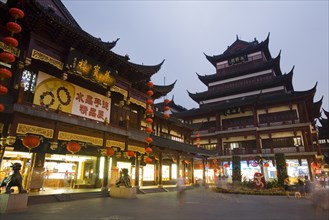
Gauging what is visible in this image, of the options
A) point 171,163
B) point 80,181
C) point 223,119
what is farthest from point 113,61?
point 223,119

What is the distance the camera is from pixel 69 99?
12164 millimetres

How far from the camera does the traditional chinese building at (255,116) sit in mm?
30516

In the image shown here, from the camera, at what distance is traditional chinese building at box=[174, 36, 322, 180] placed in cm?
3052

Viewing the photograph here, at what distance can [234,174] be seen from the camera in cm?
2431

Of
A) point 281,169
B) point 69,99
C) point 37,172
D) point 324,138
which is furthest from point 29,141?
point 324,138

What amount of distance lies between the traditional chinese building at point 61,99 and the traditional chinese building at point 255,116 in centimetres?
1474

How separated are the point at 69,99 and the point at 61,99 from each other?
49 centimetres

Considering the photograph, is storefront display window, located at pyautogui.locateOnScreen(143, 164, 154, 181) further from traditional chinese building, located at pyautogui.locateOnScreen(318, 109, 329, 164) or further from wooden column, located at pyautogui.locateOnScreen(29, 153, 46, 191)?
traditional chinese building, located at pyautogui.locateOnScreen(318, 109, 329, 164)

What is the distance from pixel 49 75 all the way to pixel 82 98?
2139mm

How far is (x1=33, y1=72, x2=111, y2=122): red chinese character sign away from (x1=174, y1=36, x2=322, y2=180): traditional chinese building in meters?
16.4

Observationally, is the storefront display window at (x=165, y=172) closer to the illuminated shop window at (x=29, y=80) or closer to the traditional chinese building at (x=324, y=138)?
the illuminated shop window at (x=29, y=80)

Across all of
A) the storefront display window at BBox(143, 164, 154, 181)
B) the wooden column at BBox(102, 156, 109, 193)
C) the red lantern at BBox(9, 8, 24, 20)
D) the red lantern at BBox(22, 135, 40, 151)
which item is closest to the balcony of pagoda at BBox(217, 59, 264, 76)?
the storefront display window at BBox(143, 164, 154, 181)

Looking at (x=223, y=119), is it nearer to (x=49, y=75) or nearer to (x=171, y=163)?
(x=171, y=163)

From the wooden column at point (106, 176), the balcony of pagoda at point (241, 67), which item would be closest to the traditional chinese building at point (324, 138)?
the balcony of pagoda at point (241, 67)
